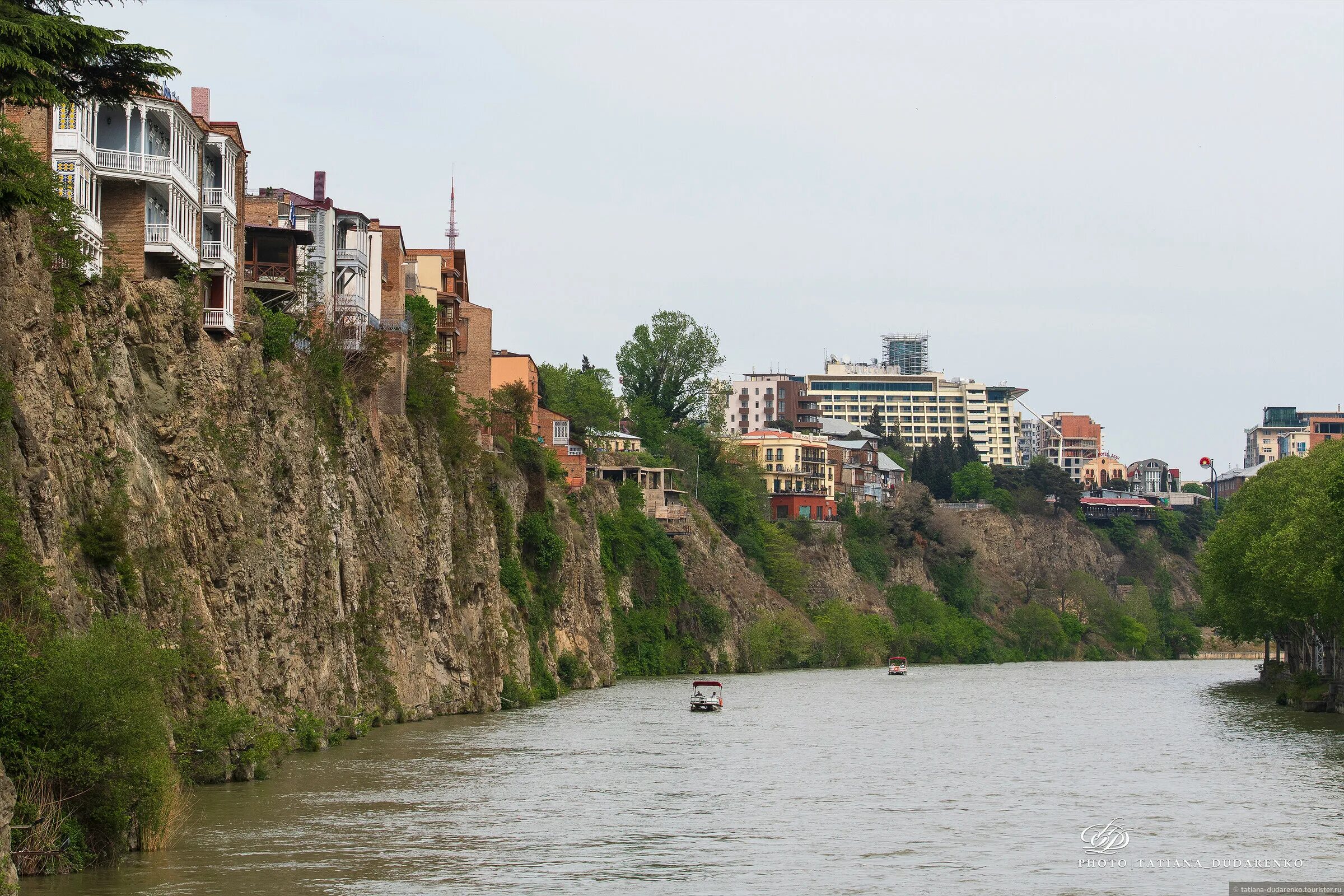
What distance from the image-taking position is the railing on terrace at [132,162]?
1847 inches

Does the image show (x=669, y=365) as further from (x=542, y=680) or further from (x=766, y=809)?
(x=766, y=809)

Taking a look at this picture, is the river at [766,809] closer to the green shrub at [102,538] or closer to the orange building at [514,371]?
the green shrub at [102,538]

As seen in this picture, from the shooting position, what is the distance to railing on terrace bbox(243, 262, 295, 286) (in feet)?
206

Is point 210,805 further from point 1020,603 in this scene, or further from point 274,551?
point 1020,603

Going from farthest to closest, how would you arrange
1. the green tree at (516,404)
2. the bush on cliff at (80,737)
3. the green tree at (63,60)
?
the green tree at (516,404), the bush on cliff at (80,737), the green tree at (63,60)

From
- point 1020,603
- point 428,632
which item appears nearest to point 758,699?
point 428,632

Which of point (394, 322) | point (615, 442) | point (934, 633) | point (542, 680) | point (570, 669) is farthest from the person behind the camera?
point (934, 633)

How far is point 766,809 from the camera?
142 feet

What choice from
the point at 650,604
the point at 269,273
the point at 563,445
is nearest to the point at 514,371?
the point at 563,445

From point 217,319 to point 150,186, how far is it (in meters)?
4.92

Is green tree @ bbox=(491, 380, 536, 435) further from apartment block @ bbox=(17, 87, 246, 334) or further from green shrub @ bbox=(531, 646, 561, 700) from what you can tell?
apartment block @ bbox=(17, 87, 246, 334)

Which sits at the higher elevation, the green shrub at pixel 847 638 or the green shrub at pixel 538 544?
the green shrub at pixel 538 544

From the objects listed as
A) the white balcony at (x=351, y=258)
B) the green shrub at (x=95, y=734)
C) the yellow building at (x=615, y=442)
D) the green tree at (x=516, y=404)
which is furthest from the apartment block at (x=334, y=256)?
the yellow building at (x=615, y=442)

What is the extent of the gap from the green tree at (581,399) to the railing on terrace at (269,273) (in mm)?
75005
